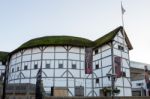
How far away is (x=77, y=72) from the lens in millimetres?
36094

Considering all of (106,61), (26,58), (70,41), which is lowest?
(106,61)

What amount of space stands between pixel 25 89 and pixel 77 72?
1297 cm

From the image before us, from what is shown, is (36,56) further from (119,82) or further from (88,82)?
(119,82)

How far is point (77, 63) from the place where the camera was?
3662 cm

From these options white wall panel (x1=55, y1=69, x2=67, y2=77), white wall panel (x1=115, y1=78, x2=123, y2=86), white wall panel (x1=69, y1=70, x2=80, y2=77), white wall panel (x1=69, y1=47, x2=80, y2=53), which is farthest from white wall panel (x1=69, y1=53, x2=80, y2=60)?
white wall panel (x1=115, y1=78, x2=123, y2=86)

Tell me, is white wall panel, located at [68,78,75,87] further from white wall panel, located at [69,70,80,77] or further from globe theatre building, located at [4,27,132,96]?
white wall panel, located at [69,70,80,77]

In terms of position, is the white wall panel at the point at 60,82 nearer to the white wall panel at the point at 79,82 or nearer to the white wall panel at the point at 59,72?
the white wall panel at the point at 59,72

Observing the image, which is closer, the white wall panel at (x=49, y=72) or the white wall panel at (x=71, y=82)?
the white wall panel at (x=71, y=82)

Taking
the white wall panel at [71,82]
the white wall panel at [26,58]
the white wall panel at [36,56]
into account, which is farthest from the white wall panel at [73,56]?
the white wall panel at [26,58]

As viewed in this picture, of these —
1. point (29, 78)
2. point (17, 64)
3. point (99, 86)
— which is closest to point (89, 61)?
point (99, 86)

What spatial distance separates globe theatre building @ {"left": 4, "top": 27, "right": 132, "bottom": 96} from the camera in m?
33.7

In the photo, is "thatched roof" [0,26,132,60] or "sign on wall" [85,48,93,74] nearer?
"thatched roof" [0,26,132,60]

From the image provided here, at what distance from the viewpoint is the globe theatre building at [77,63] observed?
111ft

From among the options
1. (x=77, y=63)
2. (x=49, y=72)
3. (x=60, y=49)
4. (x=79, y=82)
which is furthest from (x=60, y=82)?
(x=60, y=49)
